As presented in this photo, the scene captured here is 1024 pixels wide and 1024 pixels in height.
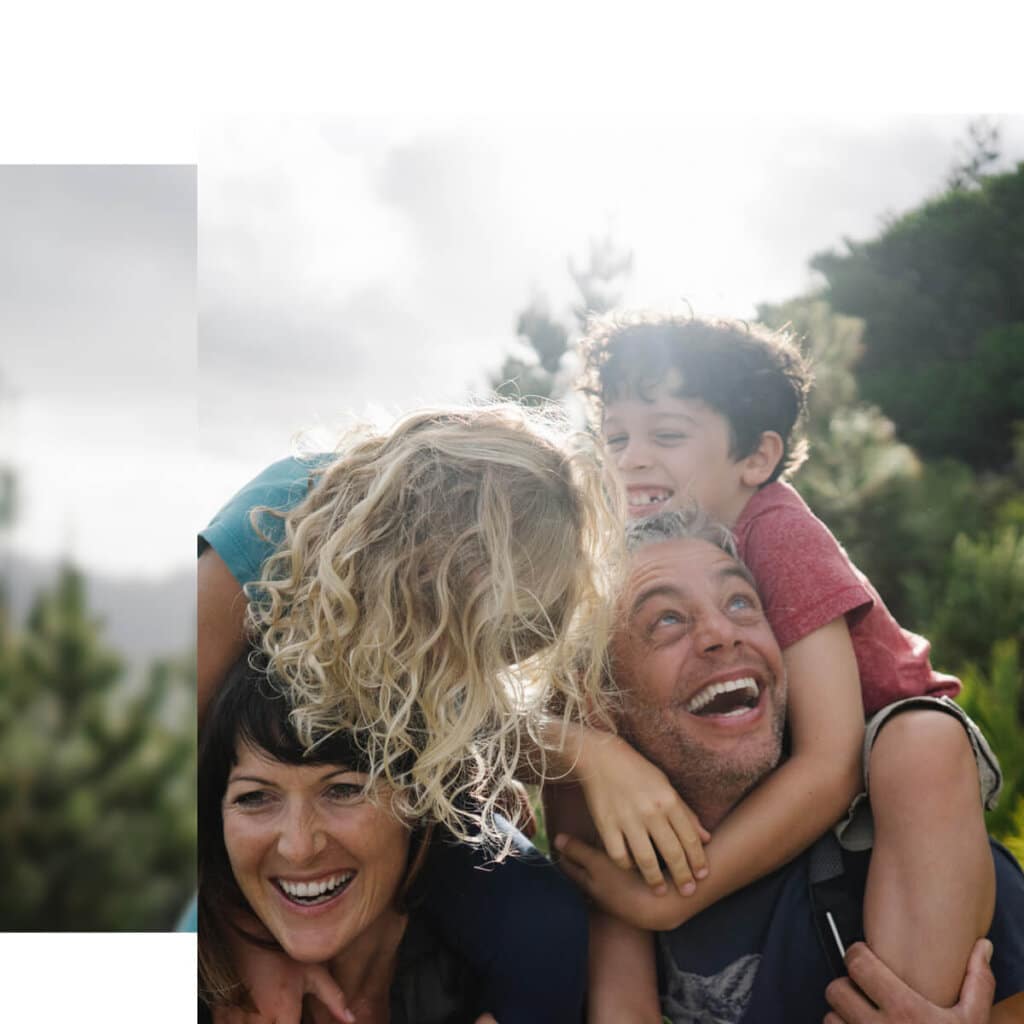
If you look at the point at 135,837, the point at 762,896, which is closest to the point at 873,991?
the point at 762,896

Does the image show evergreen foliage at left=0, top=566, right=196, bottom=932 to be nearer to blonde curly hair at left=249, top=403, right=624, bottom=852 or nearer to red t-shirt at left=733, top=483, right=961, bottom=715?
blonde curly hair at left=249, top=403, right=624, bottom=852

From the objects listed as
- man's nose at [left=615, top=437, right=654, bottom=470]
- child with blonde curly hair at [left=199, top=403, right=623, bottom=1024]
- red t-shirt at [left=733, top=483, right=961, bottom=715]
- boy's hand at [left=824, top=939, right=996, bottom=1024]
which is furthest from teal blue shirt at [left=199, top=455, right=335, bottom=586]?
boy's hand at [left=824, top=939, right=996, bottom=1024]

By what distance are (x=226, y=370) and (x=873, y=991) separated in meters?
2.08

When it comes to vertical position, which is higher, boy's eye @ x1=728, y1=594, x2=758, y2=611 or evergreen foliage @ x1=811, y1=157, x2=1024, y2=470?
evergreen foliage @ x1=811, y1=157, x2=1024, y2=470

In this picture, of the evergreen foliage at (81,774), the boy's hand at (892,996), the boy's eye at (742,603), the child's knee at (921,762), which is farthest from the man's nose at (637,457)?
the evergreen foliage at (81,774)

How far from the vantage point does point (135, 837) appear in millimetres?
7133

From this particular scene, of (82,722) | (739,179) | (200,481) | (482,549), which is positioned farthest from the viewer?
(82,722)

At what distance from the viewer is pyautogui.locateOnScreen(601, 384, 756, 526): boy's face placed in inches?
105

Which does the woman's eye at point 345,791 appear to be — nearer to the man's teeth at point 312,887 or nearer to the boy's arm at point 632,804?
the man's teeth at point 312,887

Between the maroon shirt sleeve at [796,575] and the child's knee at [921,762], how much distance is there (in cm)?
27

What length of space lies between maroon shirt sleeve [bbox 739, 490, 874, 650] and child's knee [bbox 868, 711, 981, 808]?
0.27 meters

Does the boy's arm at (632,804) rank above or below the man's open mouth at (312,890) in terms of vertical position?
above

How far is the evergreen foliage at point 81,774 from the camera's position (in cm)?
701

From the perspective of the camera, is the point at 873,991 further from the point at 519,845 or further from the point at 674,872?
the point at 519,845
